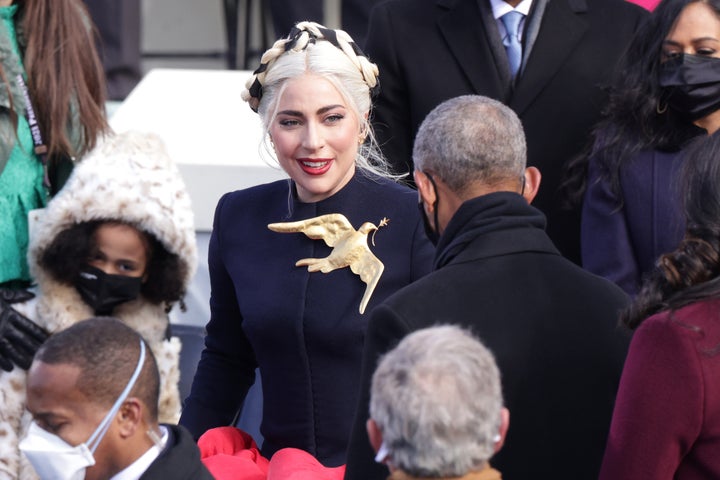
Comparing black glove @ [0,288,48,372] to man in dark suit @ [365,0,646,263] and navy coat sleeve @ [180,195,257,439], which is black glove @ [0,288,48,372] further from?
man in dark suit @ [365,0,646,263]

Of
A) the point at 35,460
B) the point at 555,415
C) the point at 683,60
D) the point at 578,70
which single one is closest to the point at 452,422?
the point at 555,415

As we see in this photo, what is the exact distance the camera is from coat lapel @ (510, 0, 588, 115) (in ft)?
12.7

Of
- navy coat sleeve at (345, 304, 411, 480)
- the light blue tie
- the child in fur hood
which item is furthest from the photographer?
the light blue tie

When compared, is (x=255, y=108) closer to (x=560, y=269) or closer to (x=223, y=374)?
(x=223, y=374)

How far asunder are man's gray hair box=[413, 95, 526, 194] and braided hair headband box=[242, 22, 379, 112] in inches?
23.1

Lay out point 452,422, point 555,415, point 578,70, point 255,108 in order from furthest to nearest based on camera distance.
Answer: point 578,70 → point 255,108 → point 555,415 → point 452,422

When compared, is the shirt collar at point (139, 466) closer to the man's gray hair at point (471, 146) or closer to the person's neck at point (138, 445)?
the person's neck at point (138, 445)

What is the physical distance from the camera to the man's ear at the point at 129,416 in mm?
2584

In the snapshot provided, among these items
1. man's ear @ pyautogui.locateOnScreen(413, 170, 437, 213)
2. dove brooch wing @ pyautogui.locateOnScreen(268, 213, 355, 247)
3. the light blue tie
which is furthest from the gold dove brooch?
the light blue tie

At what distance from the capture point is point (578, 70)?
390 cm

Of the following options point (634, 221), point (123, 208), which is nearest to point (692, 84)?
point (634, 221)

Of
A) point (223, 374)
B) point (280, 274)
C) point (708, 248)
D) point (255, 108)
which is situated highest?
point (708, 248)

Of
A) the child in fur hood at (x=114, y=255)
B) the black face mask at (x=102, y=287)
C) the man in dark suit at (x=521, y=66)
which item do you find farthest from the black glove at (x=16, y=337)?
the man in dark suit at (x=521, y=66)

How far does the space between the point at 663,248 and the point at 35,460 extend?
1755mm
